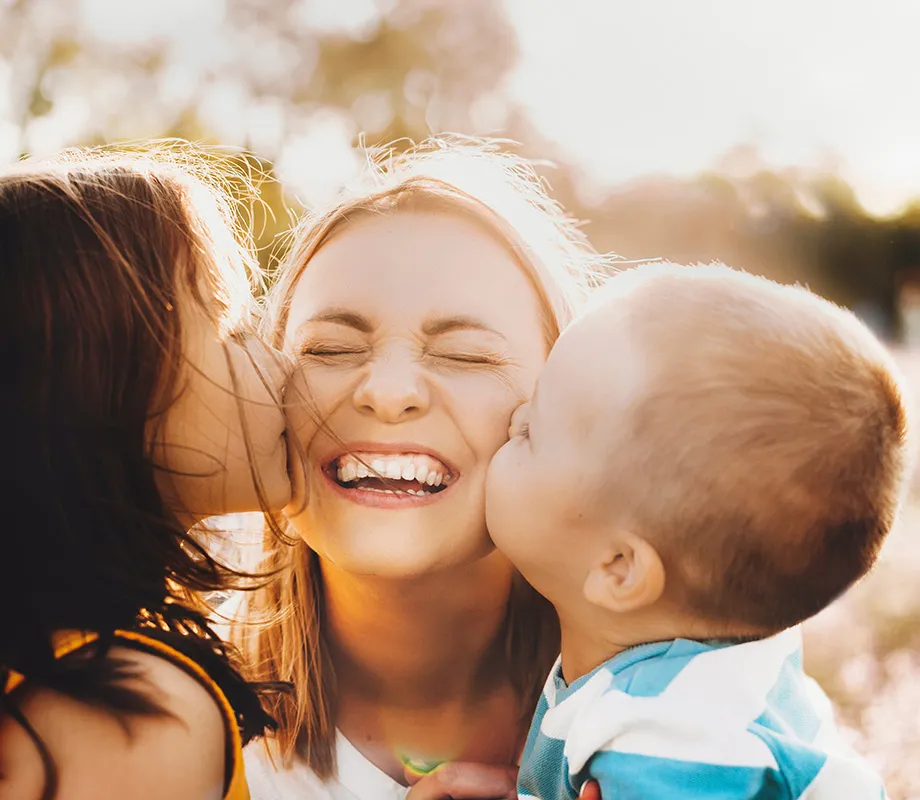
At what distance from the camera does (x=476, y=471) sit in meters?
2.18

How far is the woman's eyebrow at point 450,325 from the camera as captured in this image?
2.22m

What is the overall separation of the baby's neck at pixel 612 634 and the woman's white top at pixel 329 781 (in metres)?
0.66

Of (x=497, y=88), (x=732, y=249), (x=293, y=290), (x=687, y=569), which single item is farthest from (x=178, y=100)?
(x=687, y=569)

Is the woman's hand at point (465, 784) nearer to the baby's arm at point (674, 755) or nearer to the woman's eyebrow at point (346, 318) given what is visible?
the baby's arm at point (674, 755)

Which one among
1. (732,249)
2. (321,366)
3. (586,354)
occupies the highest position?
(586,354)

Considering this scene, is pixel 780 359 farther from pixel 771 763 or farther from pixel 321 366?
pixel 321 366

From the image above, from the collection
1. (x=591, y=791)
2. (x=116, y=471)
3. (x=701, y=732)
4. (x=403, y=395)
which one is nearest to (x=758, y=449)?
(x=701, y=732)

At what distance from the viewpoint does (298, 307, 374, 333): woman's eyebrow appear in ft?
7.30

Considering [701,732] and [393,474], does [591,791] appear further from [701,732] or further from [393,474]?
[393,474]

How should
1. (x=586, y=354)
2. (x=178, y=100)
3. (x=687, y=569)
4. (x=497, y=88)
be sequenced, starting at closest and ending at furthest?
(x=687, y=569)
(x=586, y=354)
(x=178, y=100)
(x=497, y=88)

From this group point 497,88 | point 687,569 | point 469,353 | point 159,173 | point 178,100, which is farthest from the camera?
point 497,88

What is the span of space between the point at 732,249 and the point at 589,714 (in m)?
13.2

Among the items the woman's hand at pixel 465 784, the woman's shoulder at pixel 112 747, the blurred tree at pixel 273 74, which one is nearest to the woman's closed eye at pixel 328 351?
the woman's shoulder at pixel 112 747

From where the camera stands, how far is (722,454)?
1687 millimetres
